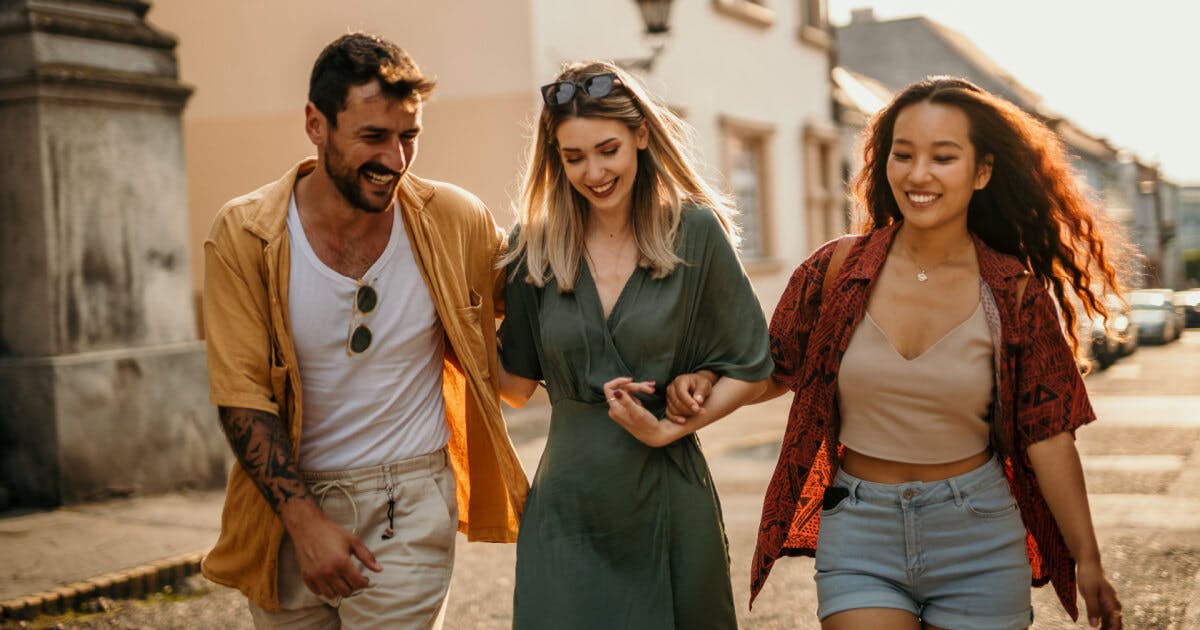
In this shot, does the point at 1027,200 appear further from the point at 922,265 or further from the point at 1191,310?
the point at 1191,310

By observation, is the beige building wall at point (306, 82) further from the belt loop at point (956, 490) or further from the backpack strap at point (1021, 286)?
the belt loop at point (956, 490)

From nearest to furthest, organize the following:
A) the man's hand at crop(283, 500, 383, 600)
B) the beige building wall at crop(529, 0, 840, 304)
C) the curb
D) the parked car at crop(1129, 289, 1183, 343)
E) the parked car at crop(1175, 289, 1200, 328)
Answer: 1. the man's hand at crop(283, 500, 383, 600)
2. the curb
3. the beige building wall at crop(529, 0, 840, 304)
4. the parked car at crop(1129, 289, 1183, 343)
5. the parked car at crop(1175, 289, 1200, 328)

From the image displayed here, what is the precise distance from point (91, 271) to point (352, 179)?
605cm

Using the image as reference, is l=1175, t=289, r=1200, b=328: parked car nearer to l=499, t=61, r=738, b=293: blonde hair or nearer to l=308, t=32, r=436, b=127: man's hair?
l=499, t=61, r=738, b=293: blonde hair

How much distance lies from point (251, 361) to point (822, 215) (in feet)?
64.2

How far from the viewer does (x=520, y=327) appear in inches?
138

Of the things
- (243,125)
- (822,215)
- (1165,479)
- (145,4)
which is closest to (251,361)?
(145,4)

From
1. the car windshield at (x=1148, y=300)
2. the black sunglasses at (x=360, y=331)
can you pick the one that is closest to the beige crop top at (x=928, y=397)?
the black sunglasses at (x=360, y=331)

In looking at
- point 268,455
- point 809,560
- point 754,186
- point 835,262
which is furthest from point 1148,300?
point 268,455

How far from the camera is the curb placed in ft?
19.7

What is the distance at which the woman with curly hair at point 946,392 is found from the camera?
3.15 metres

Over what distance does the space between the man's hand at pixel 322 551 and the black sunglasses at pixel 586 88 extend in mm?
1129

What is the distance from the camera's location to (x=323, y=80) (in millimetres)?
3176

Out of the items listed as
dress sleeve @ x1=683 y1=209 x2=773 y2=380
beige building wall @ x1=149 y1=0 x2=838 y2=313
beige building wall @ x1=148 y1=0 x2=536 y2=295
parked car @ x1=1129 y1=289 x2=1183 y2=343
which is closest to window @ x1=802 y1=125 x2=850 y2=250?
beige building wall @ x1=149 y1=0 x2=838 y2=313
